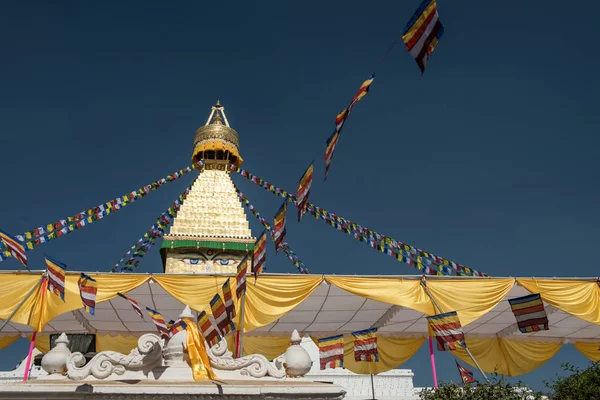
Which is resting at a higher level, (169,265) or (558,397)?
(169,265)

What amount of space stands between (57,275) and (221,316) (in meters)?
3.90

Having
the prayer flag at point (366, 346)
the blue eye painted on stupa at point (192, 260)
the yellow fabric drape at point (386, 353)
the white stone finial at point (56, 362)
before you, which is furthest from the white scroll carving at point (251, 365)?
the blue eye painted on stupa at point (192, 260)

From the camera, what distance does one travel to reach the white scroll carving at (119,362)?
5.30 metres

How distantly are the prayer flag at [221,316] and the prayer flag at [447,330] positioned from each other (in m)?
5.11

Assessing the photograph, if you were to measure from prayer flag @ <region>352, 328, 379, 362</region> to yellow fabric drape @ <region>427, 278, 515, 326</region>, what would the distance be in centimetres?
278

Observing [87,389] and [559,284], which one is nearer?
[87,389]

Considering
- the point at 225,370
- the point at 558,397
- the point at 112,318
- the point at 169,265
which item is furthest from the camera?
the point at 169,265

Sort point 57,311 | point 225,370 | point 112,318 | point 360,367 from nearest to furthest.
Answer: point 225,370, point 57,311, point 112,318, point 360,367

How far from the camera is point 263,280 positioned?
1303 centimetres

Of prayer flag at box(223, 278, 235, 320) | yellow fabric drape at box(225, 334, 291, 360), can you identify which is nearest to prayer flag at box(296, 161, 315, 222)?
prayer flag at box(223, 278, 235, 320)

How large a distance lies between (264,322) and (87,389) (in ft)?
26.5

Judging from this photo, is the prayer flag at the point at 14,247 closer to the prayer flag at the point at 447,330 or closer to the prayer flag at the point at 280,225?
the prayer flag at the point at 280,225

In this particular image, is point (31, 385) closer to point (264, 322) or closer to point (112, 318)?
point (264, 322)


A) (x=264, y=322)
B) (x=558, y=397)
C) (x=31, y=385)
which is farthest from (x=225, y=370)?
(x=558, y=397)
